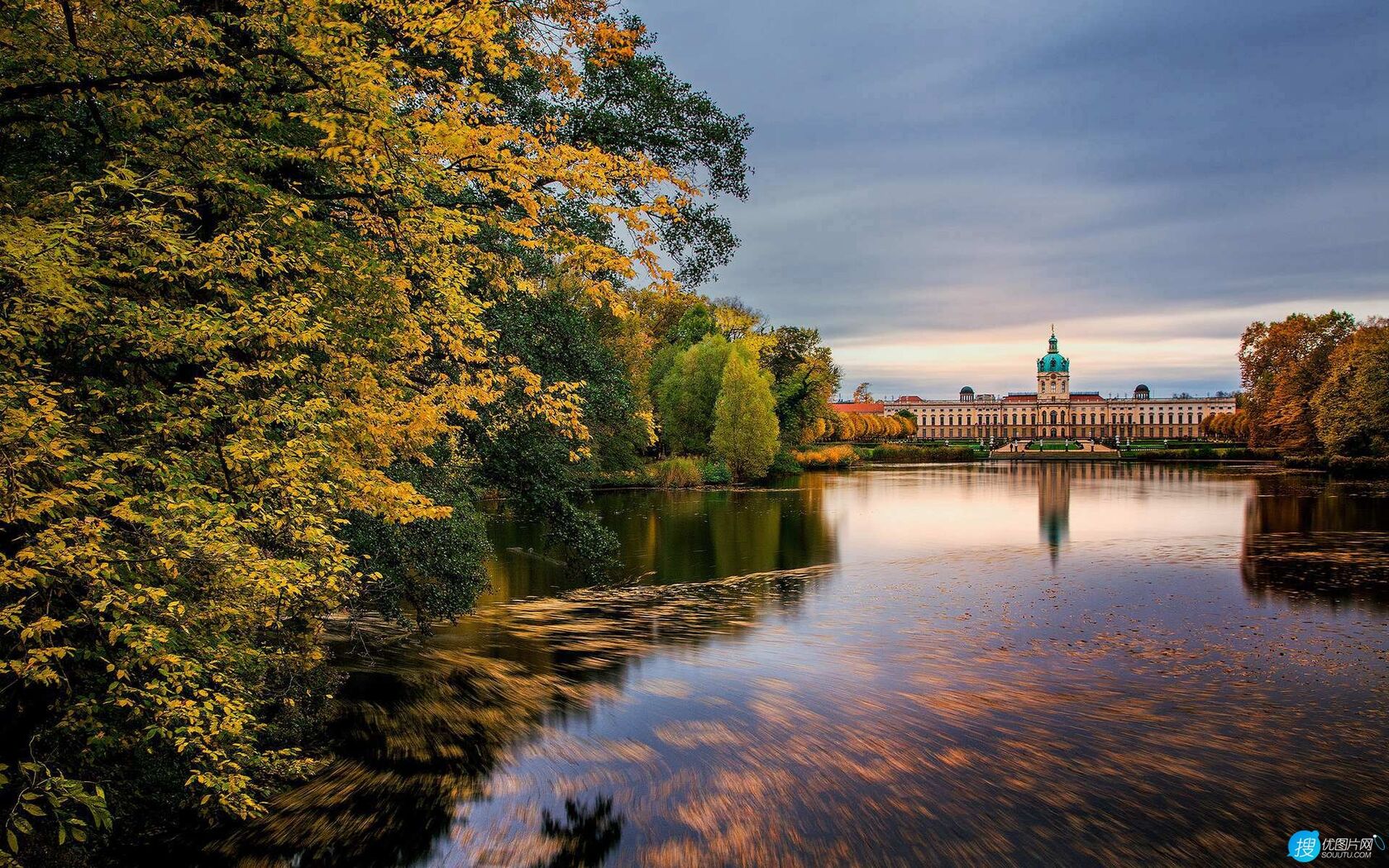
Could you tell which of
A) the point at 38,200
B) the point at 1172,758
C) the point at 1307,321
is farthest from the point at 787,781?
the point at 1307,321

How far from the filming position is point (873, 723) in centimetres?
1085

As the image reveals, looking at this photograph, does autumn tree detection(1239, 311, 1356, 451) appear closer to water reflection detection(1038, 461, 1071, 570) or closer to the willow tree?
water reflection detection(1038, 461, 1071, 570)

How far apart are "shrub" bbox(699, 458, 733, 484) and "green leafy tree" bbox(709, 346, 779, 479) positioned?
501mm

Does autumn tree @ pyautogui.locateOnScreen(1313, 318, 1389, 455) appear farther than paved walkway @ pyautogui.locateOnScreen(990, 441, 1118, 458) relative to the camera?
No

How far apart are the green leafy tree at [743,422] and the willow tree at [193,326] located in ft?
150

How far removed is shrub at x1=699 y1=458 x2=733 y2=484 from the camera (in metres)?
53.2

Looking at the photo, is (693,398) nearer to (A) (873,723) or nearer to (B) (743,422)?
(B) (743,422)

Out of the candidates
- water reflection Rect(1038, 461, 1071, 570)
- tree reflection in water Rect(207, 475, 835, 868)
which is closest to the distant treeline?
water reflection Rect(1038, 461, 1071, 570)

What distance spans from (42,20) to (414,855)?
22.9 ft

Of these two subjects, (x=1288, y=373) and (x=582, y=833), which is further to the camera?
(x=1288, y=373)

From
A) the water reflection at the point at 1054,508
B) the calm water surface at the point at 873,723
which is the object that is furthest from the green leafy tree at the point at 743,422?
the calm water surface at the point at 873,723

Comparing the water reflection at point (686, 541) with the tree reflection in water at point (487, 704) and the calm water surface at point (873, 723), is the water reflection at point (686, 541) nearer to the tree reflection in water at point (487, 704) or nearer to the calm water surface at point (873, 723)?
the tree reflection in water at point (487, 704)

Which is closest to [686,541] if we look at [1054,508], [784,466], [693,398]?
[1054,508]

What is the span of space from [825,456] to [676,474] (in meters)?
25.1
